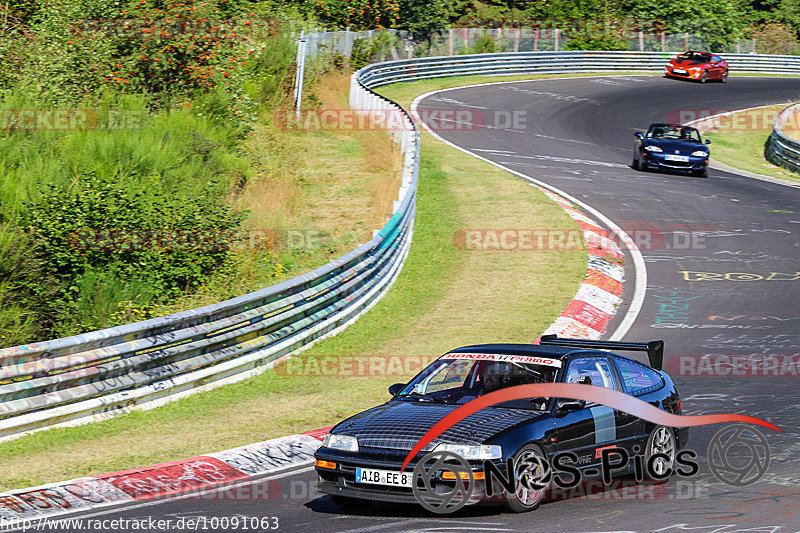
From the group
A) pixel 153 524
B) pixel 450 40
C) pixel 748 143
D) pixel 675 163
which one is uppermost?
pixel 450 40

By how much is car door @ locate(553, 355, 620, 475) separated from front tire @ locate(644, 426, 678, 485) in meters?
0.47

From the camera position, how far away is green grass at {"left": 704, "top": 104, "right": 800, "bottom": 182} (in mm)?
31875

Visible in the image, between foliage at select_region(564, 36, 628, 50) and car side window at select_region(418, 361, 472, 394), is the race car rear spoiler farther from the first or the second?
foliage at select_region(564, 36, 628, 50)

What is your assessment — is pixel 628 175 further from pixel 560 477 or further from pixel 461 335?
pixel 560 477

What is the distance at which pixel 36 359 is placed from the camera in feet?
32.5

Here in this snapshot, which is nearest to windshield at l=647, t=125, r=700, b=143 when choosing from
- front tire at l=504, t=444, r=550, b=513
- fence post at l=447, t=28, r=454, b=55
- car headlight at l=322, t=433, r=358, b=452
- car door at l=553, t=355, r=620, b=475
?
car door at l=553, t=355, r=620, b=475

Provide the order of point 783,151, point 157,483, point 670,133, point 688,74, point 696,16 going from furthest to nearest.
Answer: point 696,16
point 688,74
point 783,151
point 670,133
point 157,483

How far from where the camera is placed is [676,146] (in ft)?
91.7

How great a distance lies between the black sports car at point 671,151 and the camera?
27.7 meters

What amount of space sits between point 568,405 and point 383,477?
1.75 metres

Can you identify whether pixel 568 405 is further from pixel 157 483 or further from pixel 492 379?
pixel 157 483

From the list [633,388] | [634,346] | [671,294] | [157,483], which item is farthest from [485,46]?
[157,483]

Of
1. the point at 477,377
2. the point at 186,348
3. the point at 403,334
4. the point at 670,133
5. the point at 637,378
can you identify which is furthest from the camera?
the point at 670,133

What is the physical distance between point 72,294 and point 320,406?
465 centimetres
